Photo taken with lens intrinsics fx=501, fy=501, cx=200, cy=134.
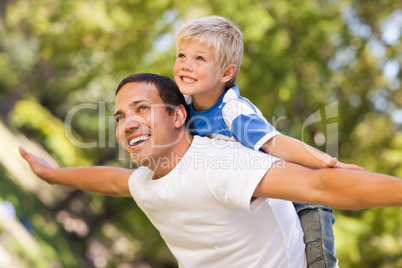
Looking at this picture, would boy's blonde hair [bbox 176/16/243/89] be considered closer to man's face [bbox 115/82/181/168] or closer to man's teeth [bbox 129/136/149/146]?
man's face [bbox 115/82/181/168]

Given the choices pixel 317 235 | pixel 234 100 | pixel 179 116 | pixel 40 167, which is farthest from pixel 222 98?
→ pixel 40 167

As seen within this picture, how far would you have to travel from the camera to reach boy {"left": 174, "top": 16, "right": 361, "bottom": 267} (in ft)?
7.69

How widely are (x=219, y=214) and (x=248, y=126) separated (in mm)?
423

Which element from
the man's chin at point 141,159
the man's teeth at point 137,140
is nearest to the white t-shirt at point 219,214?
the man's chin at point 141,159

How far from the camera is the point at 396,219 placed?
590cm

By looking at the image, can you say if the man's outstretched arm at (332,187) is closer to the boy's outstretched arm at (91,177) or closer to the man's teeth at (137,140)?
the man's teeth at (137,140)

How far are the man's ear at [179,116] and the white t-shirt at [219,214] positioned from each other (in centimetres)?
11

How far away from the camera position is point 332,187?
1885 millimetres

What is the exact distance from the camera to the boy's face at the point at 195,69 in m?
2.49

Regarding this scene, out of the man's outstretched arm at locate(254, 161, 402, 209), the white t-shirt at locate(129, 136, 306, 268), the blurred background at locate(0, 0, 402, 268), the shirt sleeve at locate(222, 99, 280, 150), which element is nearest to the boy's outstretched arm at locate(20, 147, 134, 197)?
the white t-shirt at locate(129, 136, 306, 268)

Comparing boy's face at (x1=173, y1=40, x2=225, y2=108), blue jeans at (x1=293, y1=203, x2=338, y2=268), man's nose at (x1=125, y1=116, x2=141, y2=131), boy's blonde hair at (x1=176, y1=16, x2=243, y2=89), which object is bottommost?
blue jeans at (x1=293, y1=203, x2=338, y2=268)

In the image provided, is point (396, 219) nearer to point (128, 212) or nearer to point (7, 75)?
point (128, 212)

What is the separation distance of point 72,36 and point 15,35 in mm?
15772

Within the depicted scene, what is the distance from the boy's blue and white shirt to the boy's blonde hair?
0.54 feet
